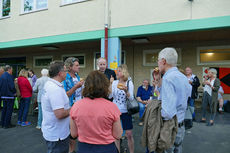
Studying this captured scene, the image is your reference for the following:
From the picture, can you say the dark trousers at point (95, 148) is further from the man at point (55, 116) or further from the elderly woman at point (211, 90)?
the elderly woman at point (211, 90)

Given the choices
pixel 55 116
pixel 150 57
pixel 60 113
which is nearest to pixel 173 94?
pixel 60 113

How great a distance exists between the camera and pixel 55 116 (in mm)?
1952

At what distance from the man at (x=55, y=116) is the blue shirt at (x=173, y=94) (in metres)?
1.20

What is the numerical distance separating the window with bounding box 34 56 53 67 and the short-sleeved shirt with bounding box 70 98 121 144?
993cm

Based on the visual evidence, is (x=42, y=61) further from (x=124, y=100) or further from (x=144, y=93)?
(x=124, y=100)

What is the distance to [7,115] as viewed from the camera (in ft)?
16.6

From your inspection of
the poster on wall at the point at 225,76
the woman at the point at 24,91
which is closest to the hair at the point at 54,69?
the woman at the point at 24,91

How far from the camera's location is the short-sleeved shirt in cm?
147

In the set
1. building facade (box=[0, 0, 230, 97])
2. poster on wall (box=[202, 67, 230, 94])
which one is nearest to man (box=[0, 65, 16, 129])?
building facade (box=[0, 0, 230, 97])

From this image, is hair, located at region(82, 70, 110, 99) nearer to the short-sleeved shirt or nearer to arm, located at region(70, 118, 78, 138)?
the short-sleeved shirt

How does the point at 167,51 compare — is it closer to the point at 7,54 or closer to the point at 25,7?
the point at 25,7

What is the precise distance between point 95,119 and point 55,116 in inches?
29.4

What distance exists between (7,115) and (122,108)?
4253 millimetres

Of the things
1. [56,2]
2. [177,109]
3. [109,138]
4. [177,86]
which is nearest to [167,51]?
[177,86]
